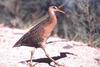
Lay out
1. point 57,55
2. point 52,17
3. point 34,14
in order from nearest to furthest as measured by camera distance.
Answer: point 52,17 → point 57,55 → point 34,14

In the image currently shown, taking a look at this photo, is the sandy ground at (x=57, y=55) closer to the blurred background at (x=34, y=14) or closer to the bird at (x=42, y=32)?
the bird at (x=42, y=32)

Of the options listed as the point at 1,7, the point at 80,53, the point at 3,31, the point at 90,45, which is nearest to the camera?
the point at 80,53

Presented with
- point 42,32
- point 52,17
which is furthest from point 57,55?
point 52,17

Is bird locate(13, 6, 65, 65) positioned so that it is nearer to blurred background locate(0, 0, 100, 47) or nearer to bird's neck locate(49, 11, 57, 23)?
bird's neck locate(49, 11, 57, 23)

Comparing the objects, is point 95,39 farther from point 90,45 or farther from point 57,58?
point 57,58

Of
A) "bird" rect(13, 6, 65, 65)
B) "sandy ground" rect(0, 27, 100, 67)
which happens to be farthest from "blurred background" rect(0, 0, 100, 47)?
"bird" rect(13, 6, 65, 65)

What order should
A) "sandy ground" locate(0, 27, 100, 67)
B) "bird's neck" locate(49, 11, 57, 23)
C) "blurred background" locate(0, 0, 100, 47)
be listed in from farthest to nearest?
"blurred background" locate(0, 0, 100, 47) < "sandy ground" locate(0, 27, 100, 67) < "bird's neck" locate(49, 11, 57, 23)

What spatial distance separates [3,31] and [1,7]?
30.8 feet

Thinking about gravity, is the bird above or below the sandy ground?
above

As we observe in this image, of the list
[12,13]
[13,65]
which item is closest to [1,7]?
[12,13]

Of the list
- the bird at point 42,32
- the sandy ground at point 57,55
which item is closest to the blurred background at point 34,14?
the sandy ground at point 57,55

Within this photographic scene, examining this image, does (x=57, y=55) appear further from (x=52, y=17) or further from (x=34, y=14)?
(x=34, y=14)

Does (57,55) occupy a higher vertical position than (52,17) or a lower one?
lower

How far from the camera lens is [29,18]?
19.0m
